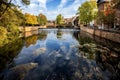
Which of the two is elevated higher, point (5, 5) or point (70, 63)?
point (5, 5)

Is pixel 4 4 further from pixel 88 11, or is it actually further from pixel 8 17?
pixel 88 11

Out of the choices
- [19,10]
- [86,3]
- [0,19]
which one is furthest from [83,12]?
[0,19]

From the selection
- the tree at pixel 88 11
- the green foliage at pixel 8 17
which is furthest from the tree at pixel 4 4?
the tree at pixel 88 11

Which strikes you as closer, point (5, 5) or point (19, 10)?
point (5, 5)

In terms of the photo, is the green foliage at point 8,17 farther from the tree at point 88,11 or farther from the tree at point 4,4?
the tree at point 88,11

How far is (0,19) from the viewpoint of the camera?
2647cm

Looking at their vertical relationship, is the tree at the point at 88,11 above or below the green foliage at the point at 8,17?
above

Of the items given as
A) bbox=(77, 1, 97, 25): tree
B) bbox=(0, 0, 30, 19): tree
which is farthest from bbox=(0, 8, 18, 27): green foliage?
bbox=(77, 1, 97, 25): tree

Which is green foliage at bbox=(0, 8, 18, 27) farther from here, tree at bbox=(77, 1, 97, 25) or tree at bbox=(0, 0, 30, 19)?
tree at bbox=(77, 1, 97, 25)

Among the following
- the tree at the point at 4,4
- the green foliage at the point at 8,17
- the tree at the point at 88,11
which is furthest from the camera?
the tree at the point at 88,11

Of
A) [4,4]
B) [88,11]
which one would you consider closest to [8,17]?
[4,4]

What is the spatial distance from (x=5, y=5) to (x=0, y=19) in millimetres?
2420

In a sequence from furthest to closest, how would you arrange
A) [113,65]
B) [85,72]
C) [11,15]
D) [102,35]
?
[102,35], [11,15], [113,65], [85,72]

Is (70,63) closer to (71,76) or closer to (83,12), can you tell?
(71,76)
